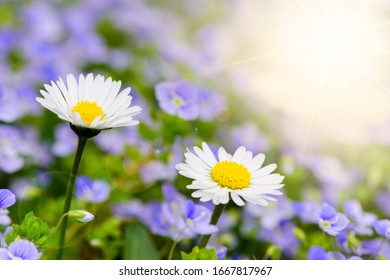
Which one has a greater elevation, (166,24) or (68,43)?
(166,24)

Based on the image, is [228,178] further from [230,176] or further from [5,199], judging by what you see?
[5,199]

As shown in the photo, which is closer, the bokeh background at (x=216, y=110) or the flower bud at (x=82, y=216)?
the flower bud at (x=82, y=216)

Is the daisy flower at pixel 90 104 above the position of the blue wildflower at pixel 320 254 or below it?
above

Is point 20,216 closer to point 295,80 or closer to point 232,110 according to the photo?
point 232,110

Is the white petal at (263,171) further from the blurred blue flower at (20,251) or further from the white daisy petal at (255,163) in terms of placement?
the blurred blue flower at (20,251)

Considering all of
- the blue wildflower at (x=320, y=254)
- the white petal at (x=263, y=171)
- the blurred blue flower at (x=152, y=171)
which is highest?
the blurred blue flower at (x=152, y=171)

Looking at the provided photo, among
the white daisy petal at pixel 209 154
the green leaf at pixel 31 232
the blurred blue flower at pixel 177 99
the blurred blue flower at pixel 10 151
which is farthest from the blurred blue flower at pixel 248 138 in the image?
the green leaf at pixel 31 232
